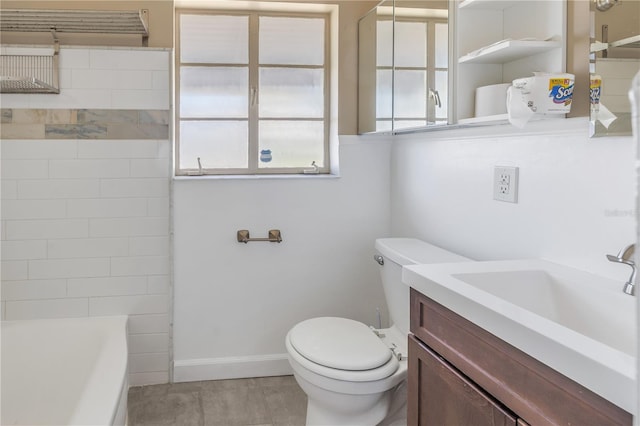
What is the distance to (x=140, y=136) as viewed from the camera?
8.95ft

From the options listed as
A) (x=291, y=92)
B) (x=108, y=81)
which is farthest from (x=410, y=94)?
(x=108, y=81)

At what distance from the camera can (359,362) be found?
195cm

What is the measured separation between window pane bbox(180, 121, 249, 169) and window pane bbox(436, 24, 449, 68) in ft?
4.20

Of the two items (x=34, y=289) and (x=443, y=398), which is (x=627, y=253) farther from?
(x=34, y=289)

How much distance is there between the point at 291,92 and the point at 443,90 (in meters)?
1.21

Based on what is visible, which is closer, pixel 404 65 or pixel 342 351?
pixel 342 351

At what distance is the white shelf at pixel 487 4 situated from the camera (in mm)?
1800

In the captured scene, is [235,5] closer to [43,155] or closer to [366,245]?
[43,155]

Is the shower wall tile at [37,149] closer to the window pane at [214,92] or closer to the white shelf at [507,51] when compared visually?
the window pane at [214,92]

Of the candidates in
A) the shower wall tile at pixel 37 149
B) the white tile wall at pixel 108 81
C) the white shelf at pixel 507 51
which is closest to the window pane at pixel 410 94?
the white shelf at pixel 507 51

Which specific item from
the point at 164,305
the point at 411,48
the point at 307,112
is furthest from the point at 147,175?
the point at 411,48

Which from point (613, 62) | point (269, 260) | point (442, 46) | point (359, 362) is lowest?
point (359, 362)

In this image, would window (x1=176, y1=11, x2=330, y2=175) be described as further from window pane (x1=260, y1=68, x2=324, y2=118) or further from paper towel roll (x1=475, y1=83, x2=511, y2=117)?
paper towel roll (x1=475, y1=83, x2=511, y2=117)

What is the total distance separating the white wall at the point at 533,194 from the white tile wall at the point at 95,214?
51.5 inches
